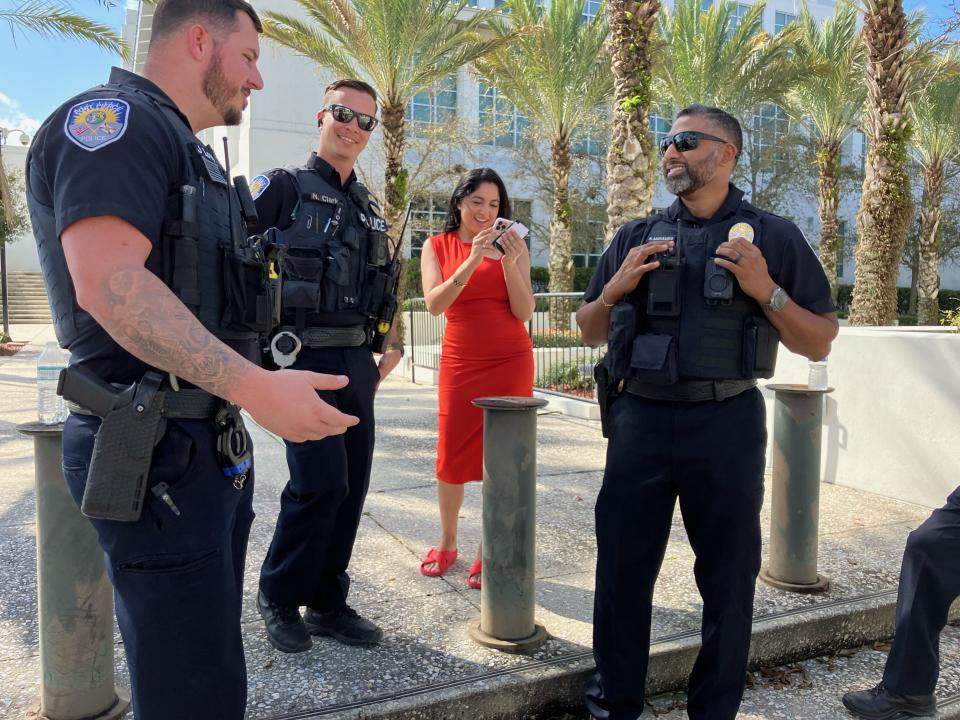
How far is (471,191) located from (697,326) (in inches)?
63.1

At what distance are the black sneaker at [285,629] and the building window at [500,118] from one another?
21.2 m

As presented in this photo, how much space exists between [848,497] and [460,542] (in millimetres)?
2905

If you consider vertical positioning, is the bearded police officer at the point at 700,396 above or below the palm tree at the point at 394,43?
below

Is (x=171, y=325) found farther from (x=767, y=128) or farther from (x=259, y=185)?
(x=767, y=128)

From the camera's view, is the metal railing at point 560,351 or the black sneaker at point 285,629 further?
the metal railing at point 560,351

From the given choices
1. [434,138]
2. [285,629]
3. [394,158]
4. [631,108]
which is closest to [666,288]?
[285,629]

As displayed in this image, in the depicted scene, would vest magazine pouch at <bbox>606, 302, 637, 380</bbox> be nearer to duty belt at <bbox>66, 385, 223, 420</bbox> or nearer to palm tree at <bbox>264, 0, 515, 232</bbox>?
duty belt at <bbox>66, 385, 223, 420</bbox>

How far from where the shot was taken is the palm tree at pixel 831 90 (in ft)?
63.4

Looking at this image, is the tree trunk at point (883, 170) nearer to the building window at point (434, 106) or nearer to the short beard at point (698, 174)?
the short beard at point (698, 174)

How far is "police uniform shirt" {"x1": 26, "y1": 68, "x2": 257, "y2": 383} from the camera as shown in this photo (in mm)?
1420

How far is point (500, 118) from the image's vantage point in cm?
2644

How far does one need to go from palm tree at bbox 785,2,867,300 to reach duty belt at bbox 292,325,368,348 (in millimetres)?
18742

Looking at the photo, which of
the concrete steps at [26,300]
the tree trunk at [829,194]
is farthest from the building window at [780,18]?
the concrete steps at [26,300]

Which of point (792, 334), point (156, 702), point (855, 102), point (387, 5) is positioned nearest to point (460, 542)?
point (792, 334)
